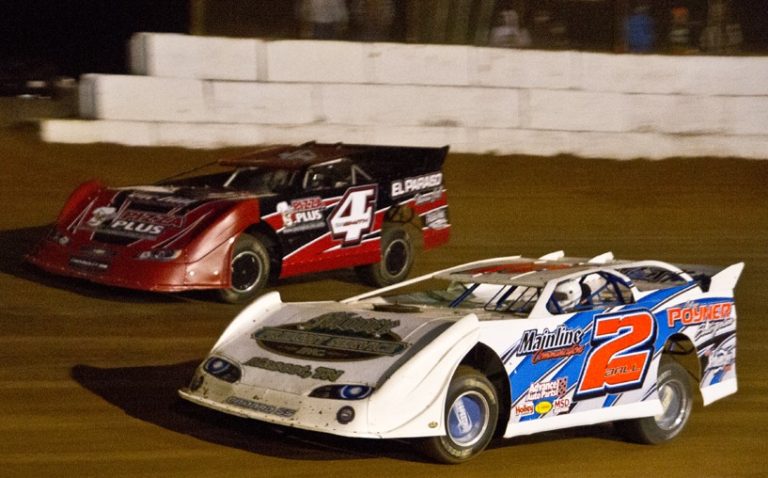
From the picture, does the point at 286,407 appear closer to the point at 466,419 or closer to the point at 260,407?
the point at 260,407

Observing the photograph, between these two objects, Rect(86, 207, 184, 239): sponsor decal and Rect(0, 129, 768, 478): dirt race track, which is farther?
Rect(86, 207, 184, 239): sponsor decal

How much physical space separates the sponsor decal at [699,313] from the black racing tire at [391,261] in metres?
5.07

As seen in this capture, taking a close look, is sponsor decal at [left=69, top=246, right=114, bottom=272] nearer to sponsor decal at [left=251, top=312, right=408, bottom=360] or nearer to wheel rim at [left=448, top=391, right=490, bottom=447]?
sponsor decal at [left=251, top=312, right=408, bottom=360]

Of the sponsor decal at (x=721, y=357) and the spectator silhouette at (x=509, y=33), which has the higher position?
the spectator silhouette at (x=509, y=33)

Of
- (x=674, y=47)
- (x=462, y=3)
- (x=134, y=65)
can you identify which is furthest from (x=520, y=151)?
(x=134, y=65)

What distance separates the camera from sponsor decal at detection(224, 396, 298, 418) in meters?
6.34

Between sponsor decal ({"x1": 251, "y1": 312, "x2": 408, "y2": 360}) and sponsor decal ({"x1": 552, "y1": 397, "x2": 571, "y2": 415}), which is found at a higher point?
sponsor decal ({"x1": 251, "y1": 312, "x2": 408, "y2": 360})

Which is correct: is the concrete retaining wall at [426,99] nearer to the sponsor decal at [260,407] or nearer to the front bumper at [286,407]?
the front bumper at [286,407]

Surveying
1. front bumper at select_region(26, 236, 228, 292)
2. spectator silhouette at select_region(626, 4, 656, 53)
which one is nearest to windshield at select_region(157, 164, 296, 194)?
front bumper at select_region(26, 236, 228, 292)

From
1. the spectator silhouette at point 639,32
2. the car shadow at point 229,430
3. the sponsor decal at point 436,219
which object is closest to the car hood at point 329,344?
the car shadow at point 229,430

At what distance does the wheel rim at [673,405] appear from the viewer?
747cm

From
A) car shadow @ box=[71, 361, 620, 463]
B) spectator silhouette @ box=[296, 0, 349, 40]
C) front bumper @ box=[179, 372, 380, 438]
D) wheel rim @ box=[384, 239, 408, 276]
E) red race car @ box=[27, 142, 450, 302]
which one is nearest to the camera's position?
front bumper @ box=[179, 372, 380, 438]

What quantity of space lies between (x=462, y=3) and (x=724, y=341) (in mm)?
12965

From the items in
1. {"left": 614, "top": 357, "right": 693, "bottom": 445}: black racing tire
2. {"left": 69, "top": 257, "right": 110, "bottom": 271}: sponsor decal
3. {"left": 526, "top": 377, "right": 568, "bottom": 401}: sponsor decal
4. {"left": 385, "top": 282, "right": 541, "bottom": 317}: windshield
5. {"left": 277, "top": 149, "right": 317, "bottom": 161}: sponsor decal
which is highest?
{"left": 277, "top": 149, "right": 317, "bottom": 161}: sponsor decal
